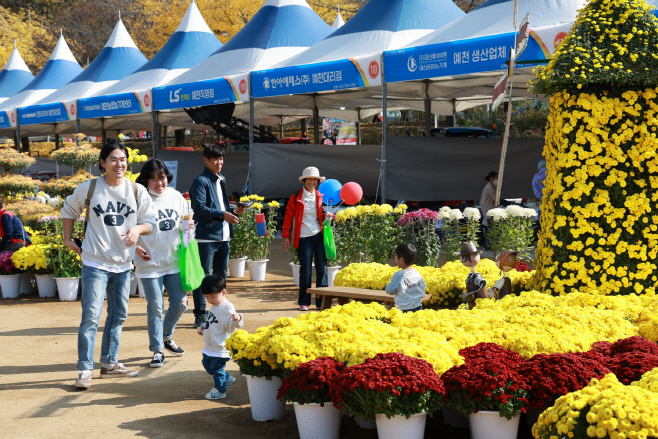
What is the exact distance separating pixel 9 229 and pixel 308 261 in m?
4.68

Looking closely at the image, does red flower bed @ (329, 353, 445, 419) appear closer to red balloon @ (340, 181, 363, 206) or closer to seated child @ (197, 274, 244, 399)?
seated child @ (197, 274, 244, 399)

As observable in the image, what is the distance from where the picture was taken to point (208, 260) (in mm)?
6809

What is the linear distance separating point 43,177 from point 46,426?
80.6ft

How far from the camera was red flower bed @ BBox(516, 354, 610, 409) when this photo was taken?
353 cm

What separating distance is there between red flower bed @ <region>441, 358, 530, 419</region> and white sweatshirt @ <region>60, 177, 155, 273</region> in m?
2.68

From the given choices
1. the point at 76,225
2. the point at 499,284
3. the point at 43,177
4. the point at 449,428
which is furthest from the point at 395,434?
the point at 43,177

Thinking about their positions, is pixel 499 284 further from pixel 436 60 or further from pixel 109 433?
pixel 436 60

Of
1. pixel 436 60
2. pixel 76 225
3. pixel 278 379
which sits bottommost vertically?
pixel 278 379

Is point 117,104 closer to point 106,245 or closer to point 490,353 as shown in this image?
point 106,245

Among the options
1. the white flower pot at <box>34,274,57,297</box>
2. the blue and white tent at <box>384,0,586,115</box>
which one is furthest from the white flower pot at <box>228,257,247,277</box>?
the blue and white tent at <box>384,0,586,115</box>

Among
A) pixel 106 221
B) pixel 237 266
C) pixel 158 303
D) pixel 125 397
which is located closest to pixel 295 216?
pixel 158 303

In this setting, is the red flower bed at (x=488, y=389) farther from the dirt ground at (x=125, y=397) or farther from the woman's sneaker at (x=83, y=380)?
the woman's sneaker at (x=83, y=380)

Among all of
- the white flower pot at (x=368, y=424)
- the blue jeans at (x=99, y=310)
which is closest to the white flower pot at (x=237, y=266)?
the blue jeans at (x=99, y=310)

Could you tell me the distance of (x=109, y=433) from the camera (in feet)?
13.2
